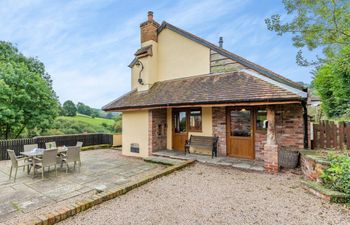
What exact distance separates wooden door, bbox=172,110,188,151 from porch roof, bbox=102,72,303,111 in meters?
1.45

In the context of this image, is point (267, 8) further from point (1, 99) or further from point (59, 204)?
point (1, 99)

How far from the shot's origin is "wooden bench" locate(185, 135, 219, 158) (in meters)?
8.39

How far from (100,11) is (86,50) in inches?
281

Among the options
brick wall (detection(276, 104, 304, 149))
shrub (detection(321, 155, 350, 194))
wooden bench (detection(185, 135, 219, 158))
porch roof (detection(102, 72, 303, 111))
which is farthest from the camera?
wooden bench (detection(185, 135, 219, 158))

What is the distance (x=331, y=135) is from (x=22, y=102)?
1871 centimetres

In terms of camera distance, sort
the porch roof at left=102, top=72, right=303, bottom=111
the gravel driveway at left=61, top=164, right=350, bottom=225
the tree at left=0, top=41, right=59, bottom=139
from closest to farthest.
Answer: the gravel driveway at left=61, top=164, right=350, bottom=225 → the porch roof at left=102, top=72, right=303, bottom=111 → the tree at left=0, top=41, right=59, bottom=139

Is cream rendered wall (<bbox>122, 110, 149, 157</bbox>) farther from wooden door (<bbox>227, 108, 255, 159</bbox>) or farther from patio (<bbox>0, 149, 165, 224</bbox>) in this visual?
wooden door (<bbox>227, 108, 255, 159</bbox>)

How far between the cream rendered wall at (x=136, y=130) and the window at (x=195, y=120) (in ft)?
8.19

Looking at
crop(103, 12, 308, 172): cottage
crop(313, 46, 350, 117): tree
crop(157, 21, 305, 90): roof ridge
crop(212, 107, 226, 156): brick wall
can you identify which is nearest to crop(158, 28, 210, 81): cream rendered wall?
crop(103, 12, 308, 172): cottage

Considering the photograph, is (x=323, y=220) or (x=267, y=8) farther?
(x=267, y=8)

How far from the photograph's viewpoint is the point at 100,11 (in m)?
12.3

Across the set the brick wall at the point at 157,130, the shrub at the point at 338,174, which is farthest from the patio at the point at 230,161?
the shrub at the point at 338,174

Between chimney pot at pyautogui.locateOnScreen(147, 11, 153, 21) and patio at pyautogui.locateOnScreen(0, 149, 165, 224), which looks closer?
patio at pyautogui.locateOnScreen(0, 149, 165, 224)

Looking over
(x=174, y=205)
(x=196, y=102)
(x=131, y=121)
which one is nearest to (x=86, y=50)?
(x=131, y=121)
